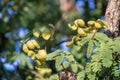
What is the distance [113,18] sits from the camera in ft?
7.41

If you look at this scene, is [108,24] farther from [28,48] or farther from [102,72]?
[28,48]

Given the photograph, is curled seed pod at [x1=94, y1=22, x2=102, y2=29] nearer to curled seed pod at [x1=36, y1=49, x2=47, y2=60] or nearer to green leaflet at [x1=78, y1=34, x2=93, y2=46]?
green leaflet at [x1=78, y1=34, x2=93, y2=46]

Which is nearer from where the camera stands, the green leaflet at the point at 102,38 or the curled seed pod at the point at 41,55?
the green leaflet at the point at 102,38

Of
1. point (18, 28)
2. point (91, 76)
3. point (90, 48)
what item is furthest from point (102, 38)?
point (18, 28)

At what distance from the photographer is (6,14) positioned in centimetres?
399

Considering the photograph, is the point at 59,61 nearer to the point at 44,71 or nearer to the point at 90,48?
the point at 90,48

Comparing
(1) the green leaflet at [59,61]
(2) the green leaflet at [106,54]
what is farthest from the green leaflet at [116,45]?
(1) the green leaflet at [59,61]

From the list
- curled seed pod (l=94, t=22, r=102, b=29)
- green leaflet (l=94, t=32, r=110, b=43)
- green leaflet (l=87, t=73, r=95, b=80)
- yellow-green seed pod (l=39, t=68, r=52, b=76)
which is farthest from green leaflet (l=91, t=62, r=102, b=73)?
yellow-green seed pod (l=39, t=68, r=52, b=76)

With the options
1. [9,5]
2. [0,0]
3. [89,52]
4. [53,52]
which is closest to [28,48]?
[53,52]

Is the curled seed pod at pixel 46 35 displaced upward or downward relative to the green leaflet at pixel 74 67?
upward

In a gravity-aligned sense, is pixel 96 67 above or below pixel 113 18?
below

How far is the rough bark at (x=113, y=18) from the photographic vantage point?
2.26 metres

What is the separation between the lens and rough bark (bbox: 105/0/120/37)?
88.8 inches

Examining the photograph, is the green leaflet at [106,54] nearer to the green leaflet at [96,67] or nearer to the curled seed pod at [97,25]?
the green leaflet at [96,67]
